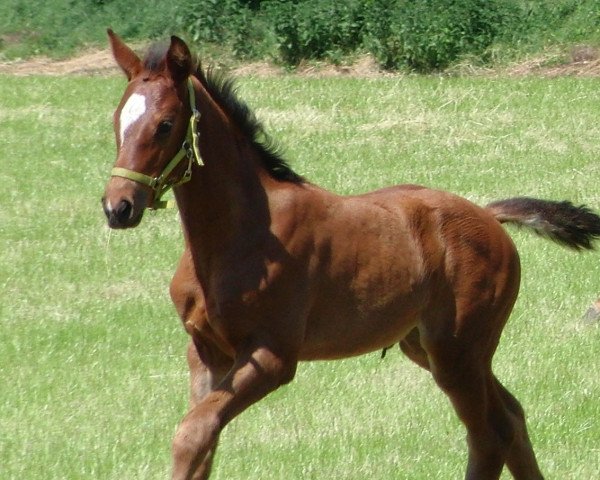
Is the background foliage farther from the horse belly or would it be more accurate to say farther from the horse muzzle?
the horse muzzle

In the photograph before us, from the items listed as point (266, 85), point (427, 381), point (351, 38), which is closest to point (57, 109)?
point (266, 85)

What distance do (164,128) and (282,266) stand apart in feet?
2.43

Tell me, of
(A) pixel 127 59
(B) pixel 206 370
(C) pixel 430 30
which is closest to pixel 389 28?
(C) pixel 430 30

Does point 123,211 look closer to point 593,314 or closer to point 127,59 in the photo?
point 127,59

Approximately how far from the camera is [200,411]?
4.91 metres

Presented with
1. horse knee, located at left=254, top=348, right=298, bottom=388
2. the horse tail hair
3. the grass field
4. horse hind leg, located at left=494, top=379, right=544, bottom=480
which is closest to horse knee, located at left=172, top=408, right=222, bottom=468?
horse knee, located at left=254, top=348, right=298, bottom=388

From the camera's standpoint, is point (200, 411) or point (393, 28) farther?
point (393, 28)

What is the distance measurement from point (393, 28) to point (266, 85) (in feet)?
8.22

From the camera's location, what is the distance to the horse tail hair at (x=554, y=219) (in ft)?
21.2

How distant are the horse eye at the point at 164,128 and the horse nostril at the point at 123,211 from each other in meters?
0.33

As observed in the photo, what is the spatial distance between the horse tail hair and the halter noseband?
194cm

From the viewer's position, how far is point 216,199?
5211 millimetres

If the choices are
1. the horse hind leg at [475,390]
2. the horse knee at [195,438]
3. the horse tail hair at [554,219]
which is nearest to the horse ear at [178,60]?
the horse knee at [195,438]

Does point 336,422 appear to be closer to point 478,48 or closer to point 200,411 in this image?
point 200,411
